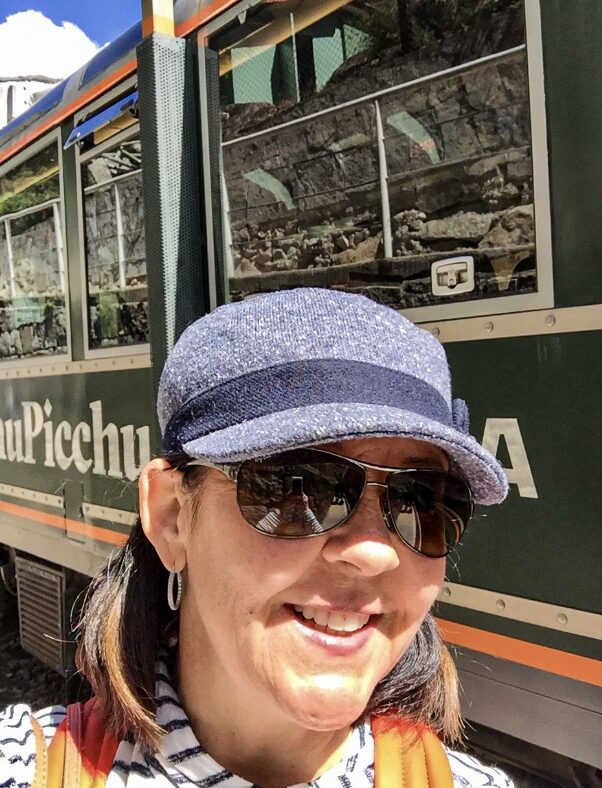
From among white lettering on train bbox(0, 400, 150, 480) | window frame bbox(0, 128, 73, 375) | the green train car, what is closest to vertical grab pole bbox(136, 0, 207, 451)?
the green train car

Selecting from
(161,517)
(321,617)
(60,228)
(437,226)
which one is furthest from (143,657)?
(60,228)

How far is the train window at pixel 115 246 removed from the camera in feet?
9.56

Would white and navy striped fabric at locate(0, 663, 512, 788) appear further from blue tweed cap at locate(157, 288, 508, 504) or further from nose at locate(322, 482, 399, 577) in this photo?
blue tweed cap at locate(157, 288, 508, 504)

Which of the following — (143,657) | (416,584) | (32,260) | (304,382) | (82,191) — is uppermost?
(82,191)

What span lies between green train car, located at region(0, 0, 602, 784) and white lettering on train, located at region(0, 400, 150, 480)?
0.08ft

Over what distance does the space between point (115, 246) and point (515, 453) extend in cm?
185

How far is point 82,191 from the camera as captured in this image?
3188 millimetres

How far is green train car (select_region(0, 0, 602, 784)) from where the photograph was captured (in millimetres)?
1737

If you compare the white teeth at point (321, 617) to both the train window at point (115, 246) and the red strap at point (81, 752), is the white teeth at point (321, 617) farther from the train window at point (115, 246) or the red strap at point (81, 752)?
the train window at point (115, 246)

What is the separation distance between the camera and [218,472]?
0.97 metres

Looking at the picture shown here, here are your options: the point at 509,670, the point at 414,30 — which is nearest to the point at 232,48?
the point at 414,30

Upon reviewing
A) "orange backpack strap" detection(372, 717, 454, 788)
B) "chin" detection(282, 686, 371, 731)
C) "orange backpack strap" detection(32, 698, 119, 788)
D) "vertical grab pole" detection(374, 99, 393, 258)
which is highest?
"vertical grab pole" detection(374, 99, 393, 258)

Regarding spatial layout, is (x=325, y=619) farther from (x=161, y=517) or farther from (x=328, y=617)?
(x=161, y=517)

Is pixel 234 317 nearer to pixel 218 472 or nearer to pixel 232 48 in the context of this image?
pixel 218 472
